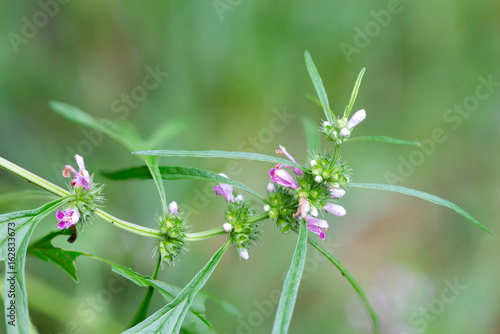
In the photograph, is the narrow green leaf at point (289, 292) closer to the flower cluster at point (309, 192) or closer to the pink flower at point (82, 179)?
the flower cluster at point (309, 192)

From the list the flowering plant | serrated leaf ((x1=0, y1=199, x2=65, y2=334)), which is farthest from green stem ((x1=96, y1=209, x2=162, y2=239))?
serrated leaf ((x1=0, y1=199, x2=65, y2=334))

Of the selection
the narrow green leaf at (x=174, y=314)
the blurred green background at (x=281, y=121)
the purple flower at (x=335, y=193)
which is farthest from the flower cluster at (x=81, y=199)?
the blurred green background at (x=281, y=121)

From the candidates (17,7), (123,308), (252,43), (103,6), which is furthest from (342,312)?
(17,7)

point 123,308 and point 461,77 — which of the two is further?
point 461,77

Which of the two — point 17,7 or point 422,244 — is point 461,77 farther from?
point 17,7

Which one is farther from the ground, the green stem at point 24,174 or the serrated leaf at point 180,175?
the serrated leaf at point 180,175

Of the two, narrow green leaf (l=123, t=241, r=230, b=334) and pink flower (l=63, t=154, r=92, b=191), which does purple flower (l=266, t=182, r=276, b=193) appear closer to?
narrow green leaf (l=123, t=241, r=230, b=334)

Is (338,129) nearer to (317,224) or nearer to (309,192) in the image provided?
(309,192)
